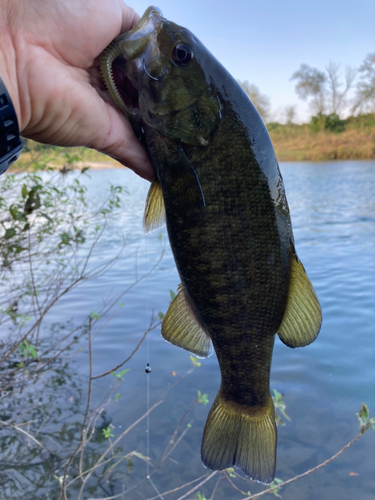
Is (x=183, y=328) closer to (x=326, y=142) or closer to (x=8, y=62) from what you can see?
(x=8, y=62)

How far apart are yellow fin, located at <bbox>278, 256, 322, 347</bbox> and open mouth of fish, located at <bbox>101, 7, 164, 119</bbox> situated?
3.09ft

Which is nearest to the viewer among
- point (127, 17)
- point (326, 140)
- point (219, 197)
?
point (219, 197)

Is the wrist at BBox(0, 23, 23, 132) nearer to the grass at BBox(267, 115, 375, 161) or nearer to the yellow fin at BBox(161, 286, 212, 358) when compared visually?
the yellow fin at BBox(161, 286, 212, 358)

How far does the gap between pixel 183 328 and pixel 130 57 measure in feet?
3.61

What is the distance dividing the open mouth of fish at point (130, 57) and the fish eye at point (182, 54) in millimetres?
86

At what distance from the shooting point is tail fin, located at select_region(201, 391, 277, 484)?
1556 mm

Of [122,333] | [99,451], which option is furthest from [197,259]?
[122,333]

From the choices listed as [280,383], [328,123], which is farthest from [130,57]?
[328,123]

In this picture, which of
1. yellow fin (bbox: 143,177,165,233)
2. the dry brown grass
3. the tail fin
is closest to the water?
the tail fin

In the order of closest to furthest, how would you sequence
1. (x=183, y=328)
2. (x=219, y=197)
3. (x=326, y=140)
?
(x=219, y=197) → (x=183, y=328) → (x=326, y=140)

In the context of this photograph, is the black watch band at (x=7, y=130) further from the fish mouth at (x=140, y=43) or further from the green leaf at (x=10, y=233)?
the green leaf at (x=10, y=233)

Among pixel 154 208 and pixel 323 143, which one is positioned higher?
pixel 323 143

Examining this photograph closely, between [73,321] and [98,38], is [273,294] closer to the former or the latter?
[98,38]

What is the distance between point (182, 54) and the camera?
1.45 m
